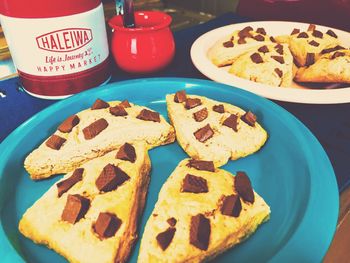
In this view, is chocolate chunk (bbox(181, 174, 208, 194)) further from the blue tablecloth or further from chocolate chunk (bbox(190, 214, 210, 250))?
the blue tablecloth

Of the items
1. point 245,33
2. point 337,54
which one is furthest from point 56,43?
point 337,54

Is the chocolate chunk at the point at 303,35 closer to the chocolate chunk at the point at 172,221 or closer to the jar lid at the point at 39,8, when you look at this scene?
the jar lid at the point at 39,8

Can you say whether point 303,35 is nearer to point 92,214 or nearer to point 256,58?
point 256,58

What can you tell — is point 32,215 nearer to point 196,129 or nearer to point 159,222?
point 159,222

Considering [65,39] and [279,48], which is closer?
[65,39]

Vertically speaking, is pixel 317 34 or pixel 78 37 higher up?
pixel 78 37

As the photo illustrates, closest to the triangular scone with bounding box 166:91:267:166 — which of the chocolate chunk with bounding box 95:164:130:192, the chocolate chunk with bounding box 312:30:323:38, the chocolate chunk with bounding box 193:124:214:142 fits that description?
the chocolate chunk with bounding box 193:124:214:142
